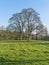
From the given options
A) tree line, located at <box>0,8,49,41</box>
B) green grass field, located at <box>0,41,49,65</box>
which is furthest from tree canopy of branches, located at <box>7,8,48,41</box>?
green grass field, located at <box>0,41,49,65</box>

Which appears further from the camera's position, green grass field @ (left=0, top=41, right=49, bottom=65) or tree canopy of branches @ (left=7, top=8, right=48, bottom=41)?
tree canopy of branches @ (left=7, top=8, right=48, bottom=41)

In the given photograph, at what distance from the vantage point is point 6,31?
170 ft

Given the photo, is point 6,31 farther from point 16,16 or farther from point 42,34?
point 42,34

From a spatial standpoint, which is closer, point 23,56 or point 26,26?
point 23,56

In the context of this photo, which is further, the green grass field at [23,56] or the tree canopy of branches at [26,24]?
the tree canopy of branches at [26,24]

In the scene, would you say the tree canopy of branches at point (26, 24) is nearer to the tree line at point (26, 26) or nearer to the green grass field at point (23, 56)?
the tree line at point (26, 26)

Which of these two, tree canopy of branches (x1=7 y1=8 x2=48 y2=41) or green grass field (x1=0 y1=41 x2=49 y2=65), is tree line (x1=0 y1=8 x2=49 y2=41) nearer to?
tree canopy of branches (x1=7 y1=8 x2=48 y2=41)

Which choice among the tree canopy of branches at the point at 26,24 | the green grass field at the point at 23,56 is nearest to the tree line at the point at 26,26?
the tree canopy of branches at the point at 26,24

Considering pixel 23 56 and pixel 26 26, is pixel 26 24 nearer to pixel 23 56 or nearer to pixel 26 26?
pixel 26 26

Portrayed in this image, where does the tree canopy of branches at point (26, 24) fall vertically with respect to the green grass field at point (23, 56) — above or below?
above

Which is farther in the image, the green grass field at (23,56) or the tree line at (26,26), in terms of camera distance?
the tree line at (26,26)

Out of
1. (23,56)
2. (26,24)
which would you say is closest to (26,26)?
(26,24)

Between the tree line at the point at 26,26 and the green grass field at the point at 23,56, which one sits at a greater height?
the tree line at the point at 26,26

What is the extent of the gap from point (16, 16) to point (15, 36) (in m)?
6.54
